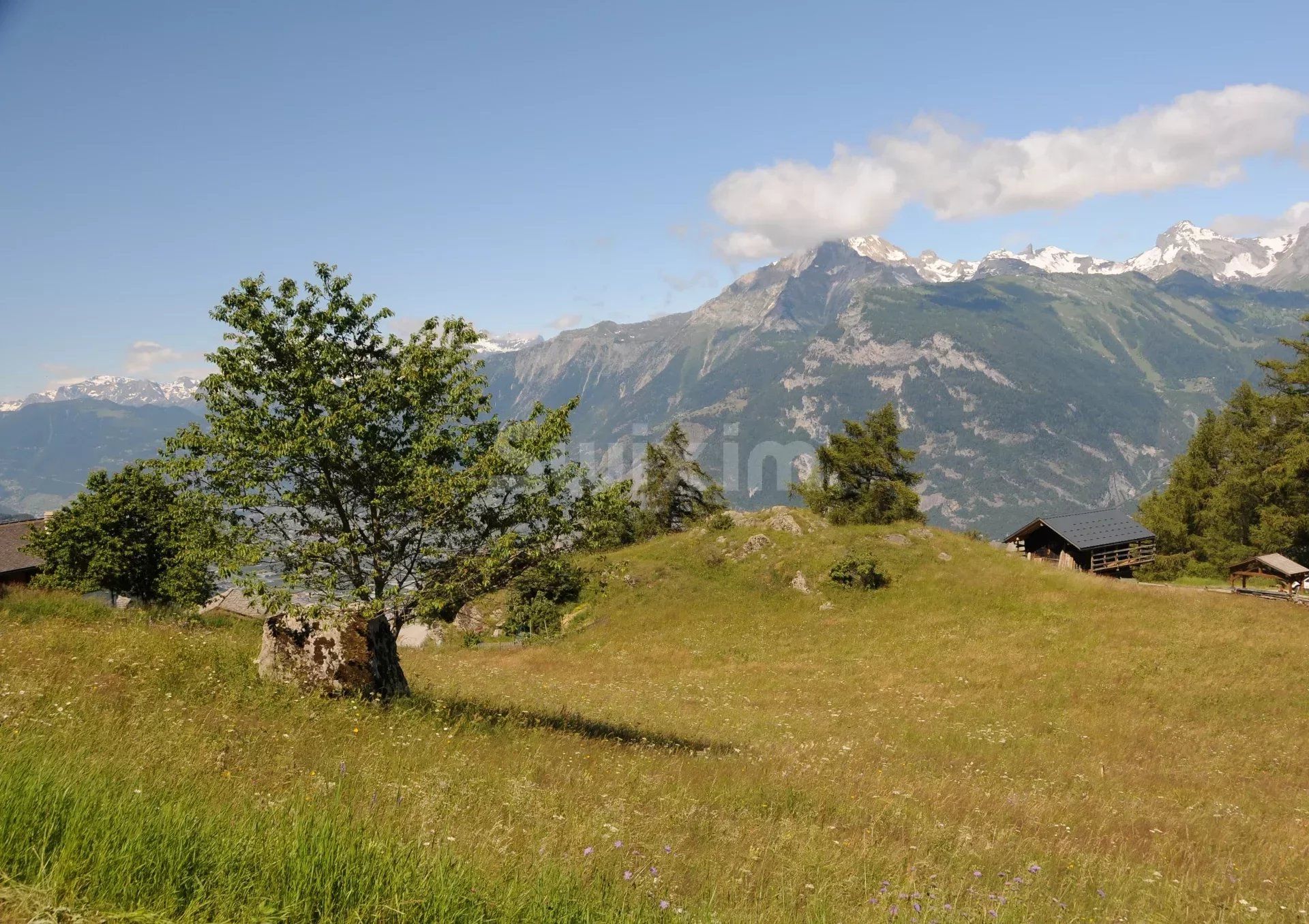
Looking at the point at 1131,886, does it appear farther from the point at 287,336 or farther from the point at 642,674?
the point at 642,674

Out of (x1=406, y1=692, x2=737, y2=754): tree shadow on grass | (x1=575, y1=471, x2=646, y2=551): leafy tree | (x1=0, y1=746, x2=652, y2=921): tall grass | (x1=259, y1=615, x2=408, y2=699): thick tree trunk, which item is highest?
(x1=575, y1=471, x2=646, y2=551): leafy tree

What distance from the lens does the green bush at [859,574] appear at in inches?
1811

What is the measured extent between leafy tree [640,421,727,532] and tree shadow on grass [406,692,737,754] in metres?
60.2

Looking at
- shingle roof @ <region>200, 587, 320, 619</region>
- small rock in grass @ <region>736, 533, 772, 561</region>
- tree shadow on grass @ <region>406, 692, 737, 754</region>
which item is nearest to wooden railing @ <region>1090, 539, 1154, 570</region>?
small rock in grass @ <region>736, 533, 772, 561</region>

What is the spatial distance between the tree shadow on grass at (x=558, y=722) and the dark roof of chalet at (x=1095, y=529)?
5523 centimetres

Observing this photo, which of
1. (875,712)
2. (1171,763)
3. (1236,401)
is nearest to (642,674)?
(875,712)

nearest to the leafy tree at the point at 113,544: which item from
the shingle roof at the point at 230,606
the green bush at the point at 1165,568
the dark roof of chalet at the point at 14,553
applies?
the shingle roof at the point at 230,606

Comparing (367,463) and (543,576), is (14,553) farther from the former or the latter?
(543,576)

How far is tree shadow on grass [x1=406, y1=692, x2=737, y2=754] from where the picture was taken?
585 inches

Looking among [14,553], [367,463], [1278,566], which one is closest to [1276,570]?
[1278,566]

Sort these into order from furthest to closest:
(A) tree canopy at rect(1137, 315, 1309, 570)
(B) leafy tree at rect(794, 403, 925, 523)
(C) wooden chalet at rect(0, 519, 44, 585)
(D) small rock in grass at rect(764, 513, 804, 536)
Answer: (B) leafy tree at rect(794, 403, 925, 523) → (C) wooden chalet at rect(0, 519, 44, 585) → (A) tree canopy at rect(1137, 315, 1309, 570) → (D) small rock in grass at rect(764, 513, 804, 536)

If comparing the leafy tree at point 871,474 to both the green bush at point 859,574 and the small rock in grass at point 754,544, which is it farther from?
the green bush at point 859,574

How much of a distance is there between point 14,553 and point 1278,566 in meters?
107

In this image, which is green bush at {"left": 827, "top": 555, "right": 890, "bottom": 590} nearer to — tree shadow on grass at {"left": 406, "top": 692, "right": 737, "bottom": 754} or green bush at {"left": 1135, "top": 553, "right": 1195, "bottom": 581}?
tree shadow on grass at {"left": 406, "top": 692, "right": 737, "bottom": 754}
